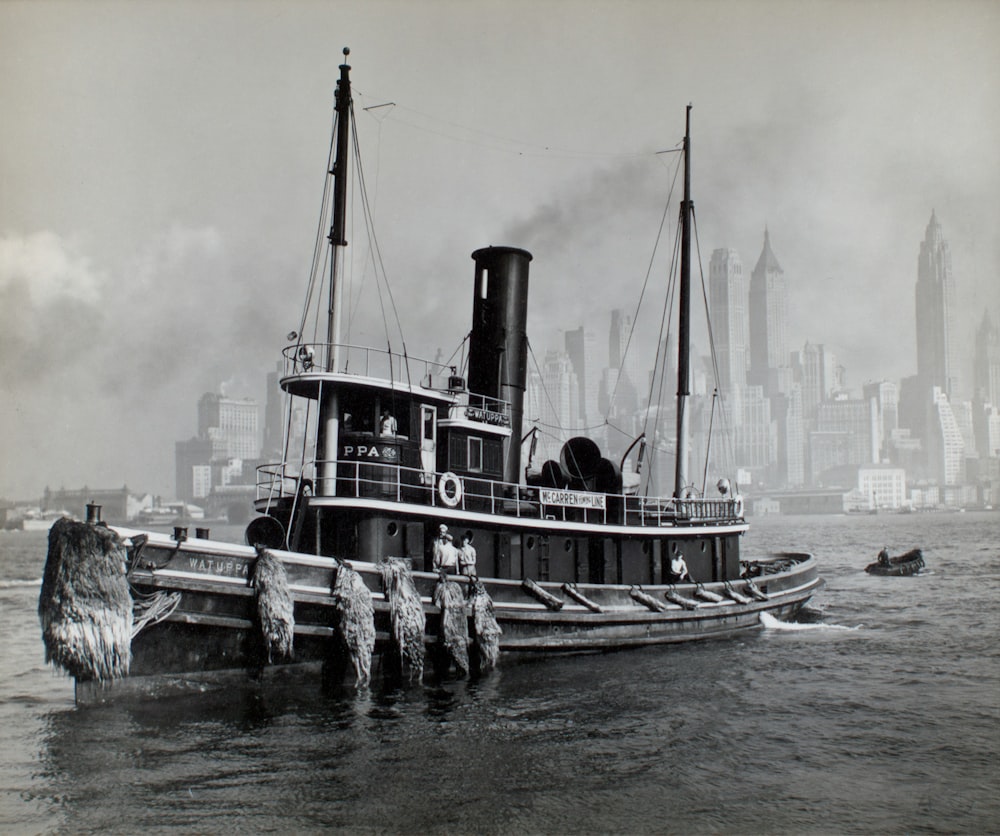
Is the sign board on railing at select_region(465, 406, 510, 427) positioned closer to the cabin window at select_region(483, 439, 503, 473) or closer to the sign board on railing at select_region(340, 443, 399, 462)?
the cabin window at select_region(483, 439, 503, 473)

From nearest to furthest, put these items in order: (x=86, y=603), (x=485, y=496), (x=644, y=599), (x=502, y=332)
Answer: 1. (x=86, y=603)
2. (x=485, y=496)
3. (x=644, y=599)
4. (x=502, y=332)

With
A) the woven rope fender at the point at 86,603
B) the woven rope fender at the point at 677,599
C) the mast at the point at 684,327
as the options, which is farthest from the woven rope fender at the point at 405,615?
the mast at the point at 684,327

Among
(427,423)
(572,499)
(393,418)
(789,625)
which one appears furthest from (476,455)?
(789,625)

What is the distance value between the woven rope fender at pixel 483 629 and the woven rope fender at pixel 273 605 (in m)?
3.64

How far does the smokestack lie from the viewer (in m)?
20.7

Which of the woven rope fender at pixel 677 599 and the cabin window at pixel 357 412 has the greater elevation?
the cabin window at pixel 357 412

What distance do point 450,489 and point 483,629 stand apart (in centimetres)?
270

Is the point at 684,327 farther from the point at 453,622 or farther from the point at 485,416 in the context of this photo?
the point at 453,622

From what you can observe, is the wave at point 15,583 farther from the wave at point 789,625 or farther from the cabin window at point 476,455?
the wave at point 789,625

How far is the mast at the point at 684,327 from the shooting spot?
914 inches

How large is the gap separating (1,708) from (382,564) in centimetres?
705

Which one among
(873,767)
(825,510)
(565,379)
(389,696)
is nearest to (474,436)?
(389,696)

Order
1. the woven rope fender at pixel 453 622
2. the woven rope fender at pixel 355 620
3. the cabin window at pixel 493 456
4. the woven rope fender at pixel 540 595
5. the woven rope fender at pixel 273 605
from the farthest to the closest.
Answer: the cabin window at pixel 493 456, the woven rope fender at pixel 540 595, the woven rope fender at pixel 453 622, the woven rope fender at pixel 355 620, the woven rope fender at pixel 273 605

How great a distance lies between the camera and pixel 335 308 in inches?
618
